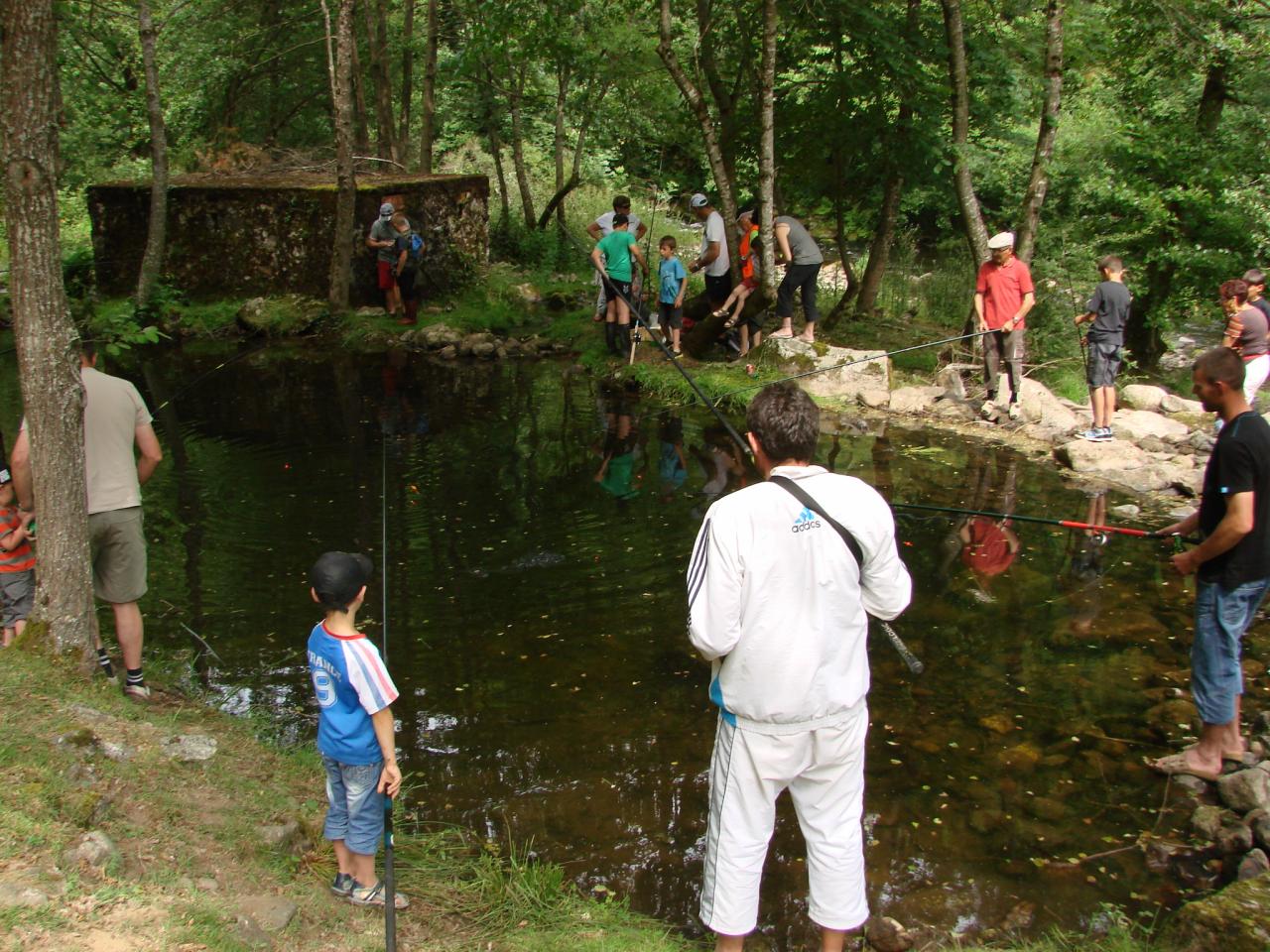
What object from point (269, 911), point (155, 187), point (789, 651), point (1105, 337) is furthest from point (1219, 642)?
point (155, 187)

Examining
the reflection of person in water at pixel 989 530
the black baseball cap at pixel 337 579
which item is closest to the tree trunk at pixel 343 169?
the reflection of person in water at pixel 989 530

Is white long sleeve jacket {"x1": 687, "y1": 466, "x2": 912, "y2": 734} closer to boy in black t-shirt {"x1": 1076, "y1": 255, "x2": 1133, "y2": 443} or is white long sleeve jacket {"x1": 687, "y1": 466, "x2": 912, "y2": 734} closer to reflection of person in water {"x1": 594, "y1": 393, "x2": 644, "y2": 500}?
reflection of person in water {"x1": 594, "y1": 393, "x2": 644, "y2": 500}

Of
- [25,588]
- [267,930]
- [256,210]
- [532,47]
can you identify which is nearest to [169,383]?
[256,210]

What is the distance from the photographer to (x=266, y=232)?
18.6m

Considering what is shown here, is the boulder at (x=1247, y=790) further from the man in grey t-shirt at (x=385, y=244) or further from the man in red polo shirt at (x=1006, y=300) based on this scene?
the man in grey t-shirt at (x=385, y=244)

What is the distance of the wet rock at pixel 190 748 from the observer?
456 centimetres

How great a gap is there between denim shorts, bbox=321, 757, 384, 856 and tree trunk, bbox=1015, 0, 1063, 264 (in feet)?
35.7

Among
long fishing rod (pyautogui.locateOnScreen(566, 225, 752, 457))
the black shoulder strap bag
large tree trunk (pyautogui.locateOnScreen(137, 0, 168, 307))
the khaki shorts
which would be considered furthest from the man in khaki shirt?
large tree trunk (pyautogui.locateOnScreen(137, 0, 168, 307))

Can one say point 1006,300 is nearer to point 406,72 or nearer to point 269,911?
point 269,911

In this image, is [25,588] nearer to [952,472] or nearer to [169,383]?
[952,472]

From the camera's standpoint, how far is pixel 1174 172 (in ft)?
45.5

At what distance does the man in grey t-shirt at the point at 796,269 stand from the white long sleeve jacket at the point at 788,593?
9596 mm

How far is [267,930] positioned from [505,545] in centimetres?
482

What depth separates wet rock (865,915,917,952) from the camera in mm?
3969
